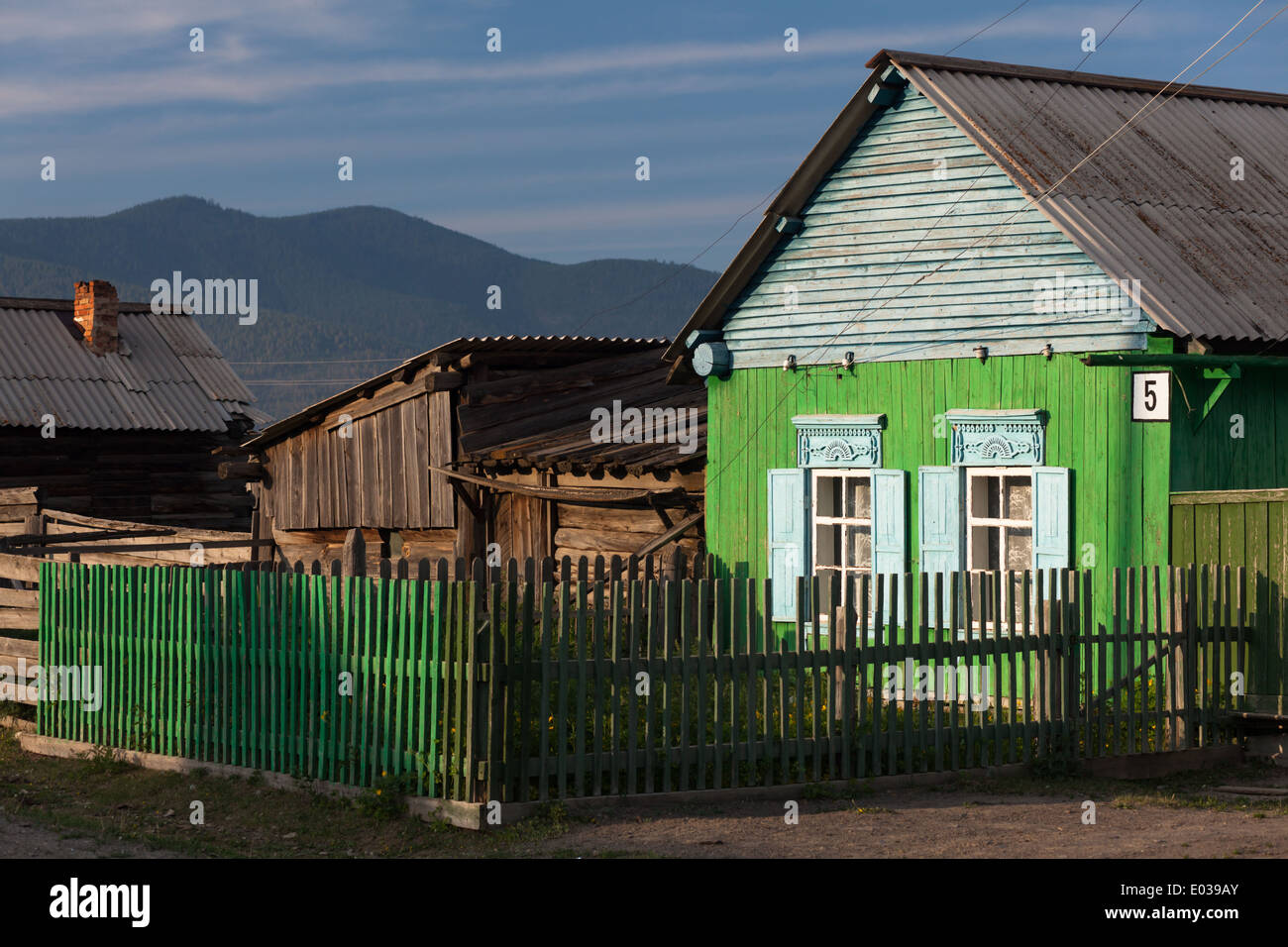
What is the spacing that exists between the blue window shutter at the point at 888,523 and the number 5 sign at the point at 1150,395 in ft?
8.88

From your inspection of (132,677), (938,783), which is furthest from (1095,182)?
(132,677)

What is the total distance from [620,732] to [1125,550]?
613 centimetres

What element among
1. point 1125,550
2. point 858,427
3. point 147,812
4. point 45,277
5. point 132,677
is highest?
point 45,277

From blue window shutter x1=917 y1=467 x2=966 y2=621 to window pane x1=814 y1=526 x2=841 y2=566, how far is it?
1.32 metres

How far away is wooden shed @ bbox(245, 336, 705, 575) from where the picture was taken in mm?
19531

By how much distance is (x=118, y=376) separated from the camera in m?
33.3

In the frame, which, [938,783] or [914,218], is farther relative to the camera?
[914,218]

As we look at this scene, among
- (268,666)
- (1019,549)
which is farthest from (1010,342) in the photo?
(268,666)

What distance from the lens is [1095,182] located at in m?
15.6

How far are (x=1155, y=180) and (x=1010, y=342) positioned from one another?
259 cm

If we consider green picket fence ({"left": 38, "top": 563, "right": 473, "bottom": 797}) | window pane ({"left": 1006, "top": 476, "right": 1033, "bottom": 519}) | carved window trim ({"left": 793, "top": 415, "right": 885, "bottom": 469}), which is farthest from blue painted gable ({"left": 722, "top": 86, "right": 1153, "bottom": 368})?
green picket fence ({"left": 38, "top": 563, "right": 473, "bottom": 797})

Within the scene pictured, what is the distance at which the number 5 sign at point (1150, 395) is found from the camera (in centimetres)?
1402

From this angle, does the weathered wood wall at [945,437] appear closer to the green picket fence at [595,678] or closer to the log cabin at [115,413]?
the green picket fence at [595,678]

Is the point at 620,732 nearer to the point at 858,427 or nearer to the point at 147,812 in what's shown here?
the point at 147,812
